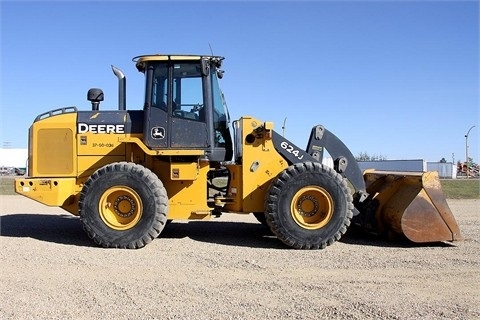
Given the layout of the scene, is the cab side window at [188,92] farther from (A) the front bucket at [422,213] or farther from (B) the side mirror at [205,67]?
(A) the front bucket at [422,213]

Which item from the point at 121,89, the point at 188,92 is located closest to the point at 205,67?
the point at 188,92

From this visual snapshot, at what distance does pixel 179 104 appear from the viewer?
8.47 meters

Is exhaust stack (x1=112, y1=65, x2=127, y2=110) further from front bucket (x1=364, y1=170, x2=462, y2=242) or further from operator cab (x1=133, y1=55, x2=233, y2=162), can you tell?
front bucket (x1=364, y1=170, x2=462, y2=242)

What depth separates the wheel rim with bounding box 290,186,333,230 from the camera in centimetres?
804

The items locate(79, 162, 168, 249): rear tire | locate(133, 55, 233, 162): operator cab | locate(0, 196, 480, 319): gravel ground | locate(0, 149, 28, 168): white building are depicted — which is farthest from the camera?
locate(0, 149, 28, 168): white building

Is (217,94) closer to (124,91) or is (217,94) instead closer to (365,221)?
(124,91)

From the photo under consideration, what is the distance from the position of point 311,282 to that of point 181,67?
4334 mm

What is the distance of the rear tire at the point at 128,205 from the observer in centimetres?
795

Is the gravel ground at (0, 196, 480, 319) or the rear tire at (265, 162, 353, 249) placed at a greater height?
the rear tire at (265, 162, 353, 249)

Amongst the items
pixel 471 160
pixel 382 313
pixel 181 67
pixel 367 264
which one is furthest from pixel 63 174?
pixel 471 160

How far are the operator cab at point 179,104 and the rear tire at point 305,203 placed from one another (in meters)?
1.33

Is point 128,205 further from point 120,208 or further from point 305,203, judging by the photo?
point 305,203

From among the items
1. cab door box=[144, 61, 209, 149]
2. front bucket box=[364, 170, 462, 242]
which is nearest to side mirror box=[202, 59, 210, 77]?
cab door box=[144, 61, 209, 149]

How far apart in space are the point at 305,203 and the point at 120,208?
2.98 metres
